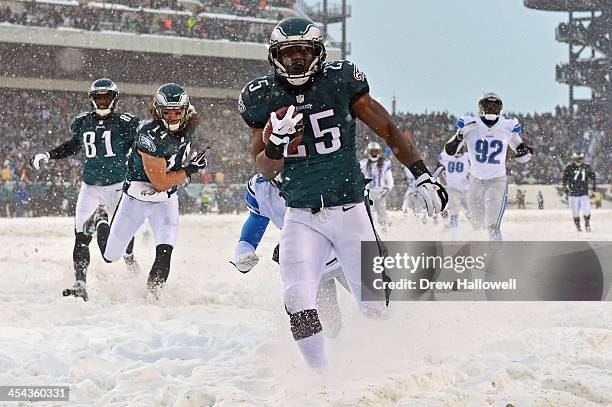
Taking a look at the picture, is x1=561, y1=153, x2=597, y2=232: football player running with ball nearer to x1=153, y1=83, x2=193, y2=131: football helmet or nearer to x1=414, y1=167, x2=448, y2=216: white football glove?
x1=153, y1=83, x2=193, y2=131: football helmet

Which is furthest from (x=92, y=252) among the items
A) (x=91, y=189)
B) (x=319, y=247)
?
(x=319, y=247)

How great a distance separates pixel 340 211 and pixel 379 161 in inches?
419

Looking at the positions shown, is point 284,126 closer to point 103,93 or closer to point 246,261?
point 246,261

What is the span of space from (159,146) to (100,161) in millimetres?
1119

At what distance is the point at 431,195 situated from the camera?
4.24 meters

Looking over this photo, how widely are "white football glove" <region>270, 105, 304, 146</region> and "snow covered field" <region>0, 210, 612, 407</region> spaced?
1.26 metres

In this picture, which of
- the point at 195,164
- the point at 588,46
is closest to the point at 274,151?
the point at 195,164

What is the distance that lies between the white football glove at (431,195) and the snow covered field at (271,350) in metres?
0.86

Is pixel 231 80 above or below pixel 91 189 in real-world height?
above

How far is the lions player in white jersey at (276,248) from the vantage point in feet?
17.1

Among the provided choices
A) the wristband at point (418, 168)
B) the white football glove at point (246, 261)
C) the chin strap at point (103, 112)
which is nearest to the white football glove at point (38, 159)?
the chin strap at point (103, 112)

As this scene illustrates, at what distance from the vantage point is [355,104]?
437 centimetres

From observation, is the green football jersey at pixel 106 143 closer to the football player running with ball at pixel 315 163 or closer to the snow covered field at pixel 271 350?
the snow covered field at pixel 271 350

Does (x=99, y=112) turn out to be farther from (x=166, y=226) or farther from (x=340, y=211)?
(x=340, y=211)
